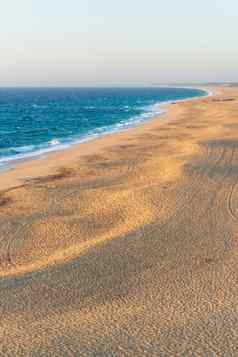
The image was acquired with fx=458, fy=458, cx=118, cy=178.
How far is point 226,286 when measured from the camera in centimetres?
1198

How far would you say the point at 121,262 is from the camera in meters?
13.6

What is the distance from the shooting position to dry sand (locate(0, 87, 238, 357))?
9828 millimetres

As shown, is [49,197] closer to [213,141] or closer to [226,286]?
[226,286]

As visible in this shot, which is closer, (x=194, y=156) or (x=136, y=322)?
(x=136, y=322)

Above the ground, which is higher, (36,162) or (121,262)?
(36,162)

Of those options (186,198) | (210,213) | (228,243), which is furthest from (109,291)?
(186,198)

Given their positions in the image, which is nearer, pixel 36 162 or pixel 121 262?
pixel 121 262

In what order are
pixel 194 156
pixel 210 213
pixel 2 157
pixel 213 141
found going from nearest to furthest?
pixel 210 213 < pixel 194 156 < pixel 2 157 < pixel 213 141

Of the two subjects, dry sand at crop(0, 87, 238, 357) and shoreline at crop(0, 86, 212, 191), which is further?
shoreline at crop(0, 86, 212, 191)

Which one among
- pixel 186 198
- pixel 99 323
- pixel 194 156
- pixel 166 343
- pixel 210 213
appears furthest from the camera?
pixel 194 156

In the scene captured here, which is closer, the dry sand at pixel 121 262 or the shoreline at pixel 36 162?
the dry sand at pixel 121 262

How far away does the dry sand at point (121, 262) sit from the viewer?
32.2 feet

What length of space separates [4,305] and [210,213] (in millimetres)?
9102

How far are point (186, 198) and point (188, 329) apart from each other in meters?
9.88
